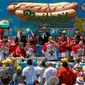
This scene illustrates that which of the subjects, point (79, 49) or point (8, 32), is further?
point (8, 32)

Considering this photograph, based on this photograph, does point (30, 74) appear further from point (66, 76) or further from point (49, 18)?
point (49, 18)

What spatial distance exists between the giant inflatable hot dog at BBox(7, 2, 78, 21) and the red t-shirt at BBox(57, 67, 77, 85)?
10.4 metres

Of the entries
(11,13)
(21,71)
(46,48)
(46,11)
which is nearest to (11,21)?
(11,13)

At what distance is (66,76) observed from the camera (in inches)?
517

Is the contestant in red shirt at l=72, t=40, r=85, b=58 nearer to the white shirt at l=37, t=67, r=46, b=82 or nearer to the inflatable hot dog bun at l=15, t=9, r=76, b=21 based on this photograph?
the white shirt at l=37, t=67, r=46, b=82

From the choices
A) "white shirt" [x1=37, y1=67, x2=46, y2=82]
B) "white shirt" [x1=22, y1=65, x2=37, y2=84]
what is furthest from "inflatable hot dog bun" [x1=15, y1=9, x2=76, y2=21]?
"white shirt" [x1=22, y1=65, x2=37, y2=84]

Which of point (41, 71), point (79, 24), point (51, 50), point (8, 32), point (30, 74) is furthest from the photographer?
point (79, 24)

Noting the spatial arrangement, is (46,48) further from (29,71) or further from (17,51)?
(29,71)

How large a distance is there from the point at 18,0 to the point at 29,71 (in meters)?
10.4

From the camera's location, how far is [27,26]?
925 inches

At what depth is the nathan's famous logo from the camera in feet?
76.7

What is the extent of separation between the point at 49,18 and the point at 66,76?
10552mm

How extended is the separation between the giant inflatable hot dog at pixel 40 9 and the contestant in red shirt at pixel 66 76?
10403mm

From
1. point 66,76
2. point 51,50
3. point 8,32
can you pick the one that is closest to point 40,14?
point 8,32
